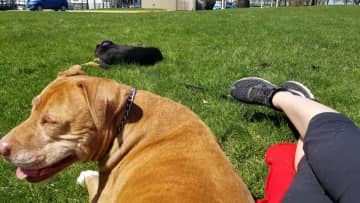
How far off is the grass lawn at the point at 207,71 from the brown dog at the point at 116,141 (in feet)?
3.07

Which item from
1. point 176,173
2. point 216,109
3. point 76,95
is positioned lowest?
point 216,109

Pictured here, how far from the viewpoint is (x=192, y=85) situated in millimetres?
6809

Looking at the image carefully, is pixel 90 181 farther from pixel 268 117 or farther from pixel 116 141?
pixel 268 117

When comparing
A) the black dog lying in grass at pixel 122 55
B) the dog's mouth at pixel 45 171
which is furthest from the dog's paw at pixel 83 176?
the black dog lying in grass at pixel 122 55

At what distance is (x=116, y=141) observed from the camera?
3.42 m

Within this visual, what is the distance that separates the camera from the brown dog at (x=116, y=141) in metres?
3.02

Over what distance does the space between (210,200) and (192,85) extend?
420 cm

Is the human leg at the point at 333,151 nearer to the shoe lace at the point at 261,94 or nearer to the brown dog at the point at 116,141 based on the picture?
the brown dog at the point at 116,141

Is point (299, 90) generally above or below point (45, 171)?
above

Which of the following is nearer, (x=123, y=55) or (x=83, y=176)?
(x=83, y=176)

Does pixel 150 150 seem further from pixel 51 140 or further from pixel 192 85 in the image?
pixel 192 85

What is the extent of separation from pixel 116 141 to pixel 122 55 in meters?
4.90

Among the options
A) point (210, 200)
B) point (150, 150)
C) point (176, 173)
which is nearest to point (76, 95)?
point (150, 150)

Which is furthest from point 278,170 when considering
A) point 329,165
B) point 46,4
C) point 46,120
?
point 46,4
